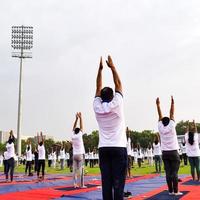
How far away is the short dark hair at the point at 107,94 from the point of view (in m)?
4.90

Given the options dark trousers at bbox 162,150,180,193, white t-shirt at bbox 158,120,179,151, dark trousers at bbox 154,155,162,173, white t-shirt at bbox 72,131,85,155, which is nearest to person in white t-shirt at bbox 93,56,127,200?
white t-shirt at bbox 158,120,179,151

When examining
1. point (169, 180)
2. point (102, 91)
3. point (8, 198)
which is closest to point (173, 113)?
point (169, 180)

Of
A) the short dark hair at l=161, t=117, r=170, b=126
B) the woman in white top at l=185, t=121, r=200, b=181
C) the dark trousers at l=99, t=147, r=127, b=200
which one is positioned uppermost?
the short dark hair at l=161, t=117, r=170, b=126

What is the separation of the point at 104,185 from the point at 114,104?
43.1 inches

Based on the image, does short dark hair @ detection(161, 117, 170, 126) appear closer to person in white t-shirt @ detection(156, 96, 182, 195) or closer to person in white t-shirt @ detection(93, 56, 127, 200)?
person in white t-shirt @ detection(156, 96, 182, 195)

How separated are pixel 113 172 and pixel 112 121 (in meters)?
0.69

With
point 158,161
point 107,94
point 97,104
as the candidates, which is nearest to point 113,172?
point 97,104

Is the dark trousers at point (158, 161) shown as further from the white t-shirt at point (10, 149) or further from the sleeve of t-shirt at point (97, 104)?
the sleeve of t-shirt at point (97, 104)

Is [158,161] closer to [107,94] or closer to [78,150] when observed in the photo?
[78,150]

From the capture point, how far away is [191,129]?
13125 millimetres

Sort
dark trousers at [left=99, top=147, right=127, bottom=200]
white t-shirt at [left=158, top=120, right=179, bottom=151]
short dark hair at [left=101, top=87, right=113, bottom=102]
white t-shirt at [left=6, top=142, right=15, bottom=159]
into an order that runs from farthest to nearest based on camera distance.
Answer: white t-shirt at [left=6, top=142, right=15, bottom=159]
white t-shirt at [left=158, top=120, right=179, bottom=151]
short dark hair at [left=101, top=87, right=113, bottom=102]
dark trousers at [left=99, top=147, right=127, bottom=200]

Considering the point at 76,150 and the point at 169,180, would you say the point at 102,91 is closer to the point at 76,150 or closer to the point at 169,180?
the point at 169,180

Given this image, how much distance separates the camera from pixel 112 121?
15.9ft

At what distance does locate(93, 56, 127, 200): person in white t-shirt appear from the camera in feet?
15.4
